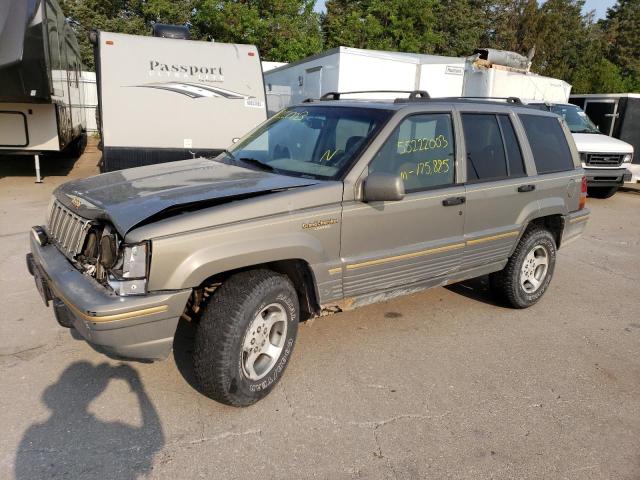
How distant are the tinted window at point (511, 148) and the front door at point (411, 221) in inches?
29.3

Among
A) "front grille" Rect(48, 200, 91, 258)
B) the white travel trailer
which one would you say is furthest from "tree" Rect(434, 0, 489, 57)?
"front grille" Rect(48, 200, 91, 258)

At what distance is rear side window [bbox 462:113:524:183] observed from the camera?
14.5ft

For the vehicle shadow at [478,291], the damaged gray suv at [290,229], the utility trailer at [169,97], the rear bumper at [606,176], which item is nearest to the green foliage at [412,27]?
the rear bumper at [606,176]

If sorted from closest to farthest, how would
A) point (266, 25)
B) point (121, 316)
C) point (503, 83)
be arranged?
point (121, 316)
point (503, 83)
point (266, 25)

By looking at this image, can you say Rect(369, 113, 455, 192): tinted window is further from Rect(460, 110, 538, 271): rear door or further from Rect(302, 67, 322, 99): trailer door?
Rect(302, 67, 322, 99): trailer door

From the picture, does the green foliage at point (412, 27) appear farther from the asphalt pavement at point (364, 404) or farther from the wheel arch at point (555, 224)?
the asphalt pavement at point (364, 404)

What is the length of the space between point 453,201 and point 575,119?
396 inches

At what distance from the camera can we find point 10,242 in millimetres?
6773

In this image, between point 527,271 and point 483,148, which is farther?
point 527,271

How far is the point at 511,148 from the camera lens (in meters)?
4.79

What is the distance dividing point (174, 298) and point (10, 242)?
498 centimetres

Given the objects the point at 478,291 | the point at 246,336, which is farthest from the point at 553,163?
the point at 246,336

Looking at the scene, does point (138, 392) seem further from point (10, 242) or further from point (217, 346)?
point (10, 242)

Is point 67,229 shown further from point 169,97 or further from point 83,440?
point 169,97
